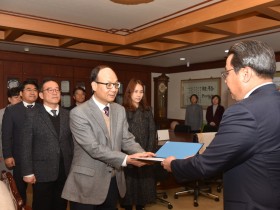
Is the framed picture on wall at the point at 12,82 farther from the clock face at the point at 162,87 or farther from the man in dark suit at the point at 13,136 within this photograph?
the clock face at the point at 162,87

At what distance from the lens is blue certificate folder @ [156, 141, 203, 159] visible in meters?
1.72

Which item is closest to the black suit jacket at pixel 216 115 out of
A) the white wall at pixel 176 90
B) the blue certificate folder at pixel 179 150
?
the white wall at pixel 176 90

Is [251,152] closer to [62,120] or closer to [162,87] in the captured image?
[62,120]

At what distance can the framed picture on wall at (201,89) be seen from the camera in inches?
328

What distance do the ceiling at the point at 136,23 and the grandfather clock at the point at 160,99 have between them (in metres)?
2.75

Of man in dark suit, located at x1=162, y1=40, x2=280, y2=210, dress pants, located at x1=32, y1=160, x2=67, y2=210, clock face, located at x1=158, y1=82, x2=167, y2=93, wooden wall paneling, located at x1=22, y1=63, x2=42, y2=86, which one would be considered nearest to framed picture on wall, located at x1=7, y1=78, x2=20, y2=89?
wooden wall paneling, located at x1=22, y1=63, x2=42, y2=86

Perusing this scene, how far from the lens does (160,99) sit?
9.16m

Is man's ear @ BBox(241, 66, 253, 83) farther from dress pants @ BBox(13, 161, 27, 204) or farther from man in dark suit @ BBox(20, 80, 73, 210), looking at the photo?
dress pants @ BBox(13, 161, 27, 204)

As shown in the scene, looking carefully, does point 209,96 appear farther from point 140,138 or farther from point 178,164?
point 178,164

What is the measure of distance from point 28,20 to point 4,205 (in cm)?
368

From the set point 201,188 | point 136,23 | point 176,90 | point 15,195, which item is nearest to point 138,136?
point 15,195

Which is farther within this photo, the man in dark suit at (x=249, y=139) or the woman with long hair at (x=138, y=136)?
the woman with long hair at (x=138, y=136)

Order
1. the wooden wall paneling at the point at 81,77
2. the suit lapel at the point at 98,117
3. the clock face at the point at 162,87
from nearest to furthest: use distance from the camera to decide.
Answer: the suit lapel at the point at 98,117 → the wooden wall paneling at the point at 81,77 → the clock face at the point at 162,87

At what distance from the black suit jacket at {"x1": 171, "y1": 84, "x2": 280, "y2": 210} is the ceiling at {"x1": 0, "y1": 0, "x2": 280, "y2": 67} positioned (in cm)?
252
